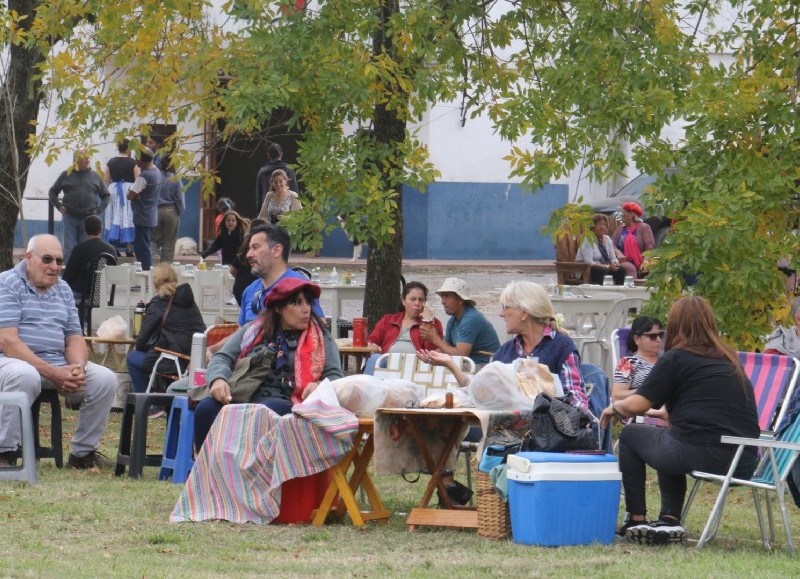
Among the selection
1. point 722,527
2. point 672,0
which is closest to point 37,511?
point 722,527

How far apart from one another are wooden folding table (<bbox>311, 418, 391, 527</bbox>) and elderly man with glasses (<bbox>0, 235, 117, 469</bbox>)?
2117 mm

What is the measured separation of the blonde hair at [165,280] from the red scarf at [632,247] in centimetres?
804

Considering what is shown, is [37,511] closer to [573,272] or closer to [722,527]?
[722,527]

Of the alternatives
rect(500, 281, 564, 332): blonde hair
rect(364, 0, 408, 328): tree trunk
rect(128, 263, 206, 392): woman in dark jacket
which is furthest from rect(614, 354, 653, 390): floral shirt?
rect(128, 263, 206, 392): woman in dark jacket

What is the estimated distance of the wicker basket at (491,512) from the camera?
7.27 metres

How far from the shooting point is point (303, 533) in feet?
24.3

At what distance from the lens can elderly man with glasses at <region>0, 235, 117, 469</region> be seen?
366 inches

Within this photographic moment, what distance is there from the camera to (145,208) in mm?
20797

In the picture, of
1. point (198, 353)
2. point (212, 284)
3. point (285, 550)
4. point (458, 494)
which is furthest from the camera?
point (212, 284)

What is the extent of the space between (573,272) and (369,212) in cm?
645

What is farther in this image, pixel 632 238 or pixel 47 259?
pixel 632 238

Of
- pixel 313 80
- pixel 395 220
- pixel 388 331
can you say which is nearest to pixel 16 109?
pixel 313 80

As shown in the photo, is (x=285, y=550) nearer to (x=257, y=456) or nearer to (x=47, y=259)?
(x=257, y=456)

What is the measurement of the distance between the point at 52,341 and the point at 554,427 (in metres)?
3.59
